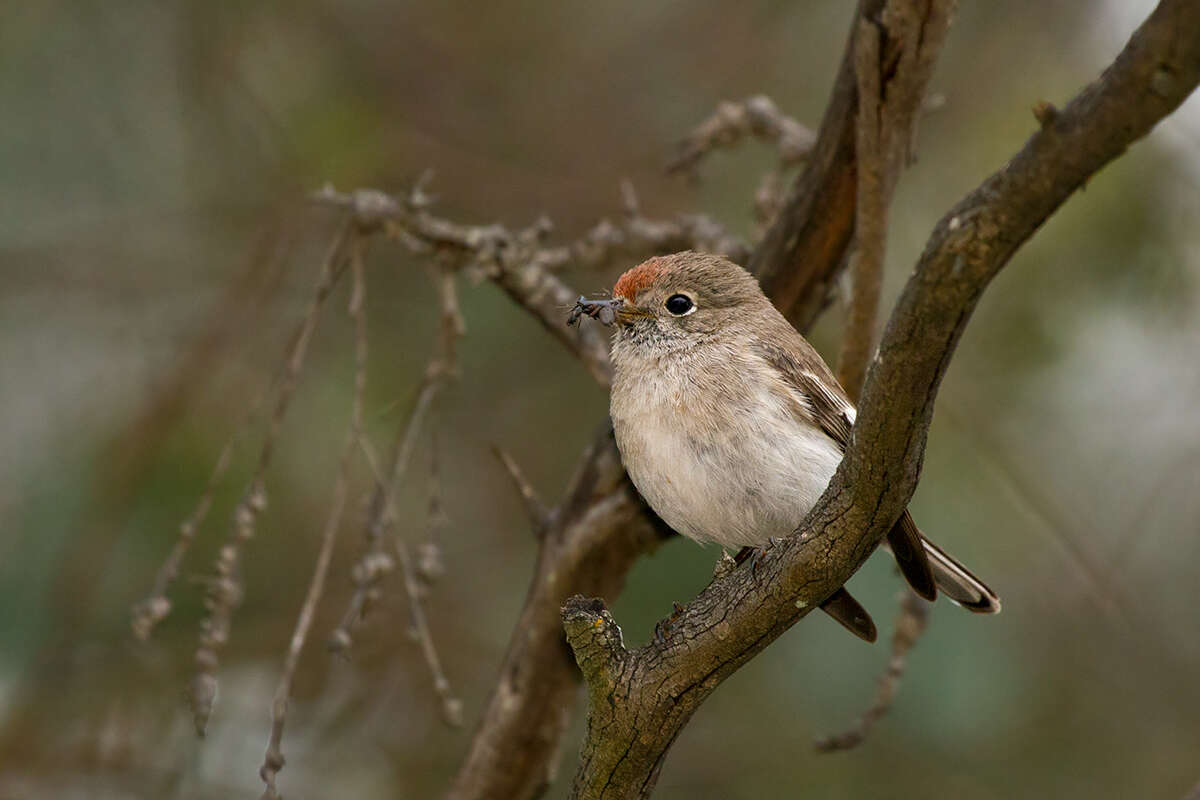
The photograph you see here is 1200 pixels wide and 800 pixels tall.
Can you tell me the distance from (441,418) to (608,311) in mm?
2514

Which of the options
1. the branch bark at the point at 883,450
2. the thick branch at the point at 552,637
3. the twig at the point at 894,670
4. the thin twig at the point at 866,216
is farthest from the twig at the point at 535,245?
the branch bark at the point at 883,450

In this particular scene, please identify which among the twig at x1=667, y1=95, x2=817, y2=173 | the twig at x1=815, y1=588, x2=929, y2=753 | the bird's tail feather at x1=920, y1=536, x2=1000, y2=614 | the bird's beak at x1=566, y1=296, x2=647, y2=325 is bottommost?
the twig at x1=815, y1=588, x2=929, y2=753

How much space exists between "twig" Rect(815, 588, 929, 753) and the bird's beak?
3.87ft

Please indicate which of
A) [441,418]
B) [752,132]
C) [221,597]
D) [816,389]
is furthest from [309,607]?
[441,418]

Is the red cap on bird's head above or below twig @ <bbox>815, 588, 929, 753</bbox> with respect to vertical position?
above

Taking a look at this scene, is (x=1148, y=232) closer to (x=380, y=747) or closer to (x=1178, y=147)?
(x=1178, y=147)

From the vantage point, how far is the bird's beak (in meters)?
3.53

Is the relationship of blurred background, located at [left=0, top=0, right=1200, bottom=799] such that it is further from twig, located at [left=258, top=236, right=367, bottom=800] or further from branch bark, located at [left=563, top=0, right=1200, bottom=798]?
branch bark, located at [left=563, top=0, right=1200, bottom=798]

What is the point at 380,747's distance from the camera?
520 centimetres

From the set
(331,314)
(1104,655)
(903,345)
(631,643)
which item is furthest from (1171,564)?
(903,345)

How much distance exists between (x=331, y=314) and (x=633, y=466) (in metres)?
2.89

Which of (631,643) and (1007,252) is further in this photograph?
(631,643)

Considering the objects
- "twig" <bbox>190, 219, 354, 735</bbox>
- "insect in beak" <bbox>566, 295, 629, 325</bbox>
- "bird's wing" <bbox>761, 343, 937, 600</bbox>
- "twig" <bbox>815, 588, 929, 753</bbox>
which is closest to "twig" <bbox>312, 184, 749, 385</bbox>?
"insect in beak" <bbox>566, 295, 629, 325</bbox>

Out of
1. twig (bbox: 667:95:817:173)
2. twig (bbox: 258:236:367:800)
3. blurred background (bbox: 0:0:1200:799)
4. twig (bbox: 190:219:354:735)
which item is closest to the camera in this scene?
twig (bbox: 258:236:367:800)
